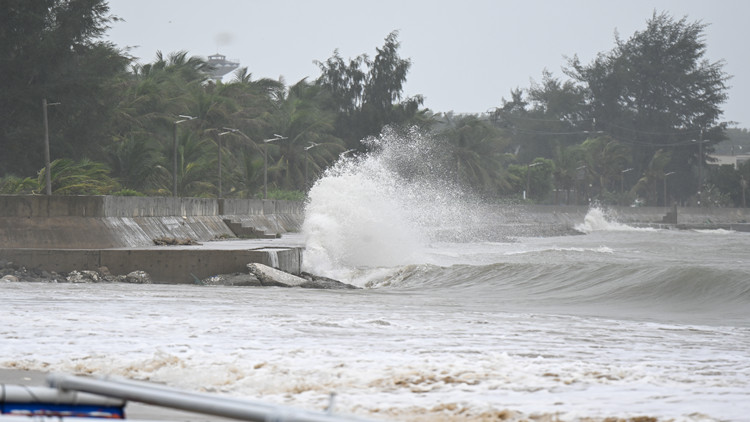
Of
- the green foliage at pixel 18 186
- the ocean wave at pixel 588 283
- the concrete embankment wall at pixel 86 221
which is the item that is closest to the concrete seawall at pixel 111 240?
the concrete embankment wall at pixel 86 221

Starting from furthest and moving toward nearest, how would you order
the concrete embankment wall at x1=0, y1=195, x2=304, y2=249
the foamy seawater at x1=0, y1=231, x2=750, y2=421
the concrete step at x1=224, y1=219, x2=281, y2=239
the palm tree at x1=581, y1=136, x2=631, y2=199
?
the palm tree at x1=581, y1=136, x2=631, y2=199
the concrete step at x1=224, y1=219, x2=281, y2=239
the concrete embankment wall at x1=0, y1=195, x2=304, y2=249
the foamy seawater at x1=0, y1=231, x2=750, y2=421

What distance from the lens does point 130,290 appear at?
13.2 metres

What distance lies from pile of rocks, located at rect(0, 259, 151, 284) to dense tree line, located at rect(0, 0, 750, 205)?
939cm

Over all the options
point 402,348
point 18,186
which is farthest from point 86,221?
point 402,348

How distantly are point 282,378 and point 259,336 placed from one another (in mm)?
2131

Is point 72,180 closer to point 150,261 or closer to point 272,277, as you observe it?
point 150,261

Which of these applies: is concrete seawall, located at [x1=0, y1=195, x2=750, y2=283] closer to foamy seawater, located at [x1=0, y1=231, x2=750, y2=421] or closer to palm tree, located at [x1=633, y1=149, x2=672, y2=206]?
foamy seawater, located at [x1=0, y1=231, x2=750, y2=421]

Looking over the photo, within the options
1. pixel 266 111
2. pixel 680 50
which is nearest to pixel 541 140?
pixel 680 50

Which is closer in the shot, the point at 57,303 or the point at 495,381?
the point at 495,381

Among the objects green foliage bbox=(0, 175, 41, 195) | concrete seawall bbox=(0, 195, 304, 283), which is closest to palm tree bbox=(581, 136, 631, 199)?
green foliage bbox=(0, 175, 41, 195)

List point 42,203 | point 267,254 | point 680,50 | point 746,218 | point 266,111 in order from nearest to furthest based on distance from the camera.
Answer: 1. point 267,254
2. point 42,203
3. point 266,111
4. point 746,218
5. point 680,50

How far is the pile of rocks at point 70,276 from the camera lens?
48.7 feet

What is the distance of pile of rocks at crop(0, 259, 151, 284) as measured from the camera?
48.7 feet

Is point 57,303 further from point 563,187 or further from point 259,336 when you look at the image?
point 563,187
